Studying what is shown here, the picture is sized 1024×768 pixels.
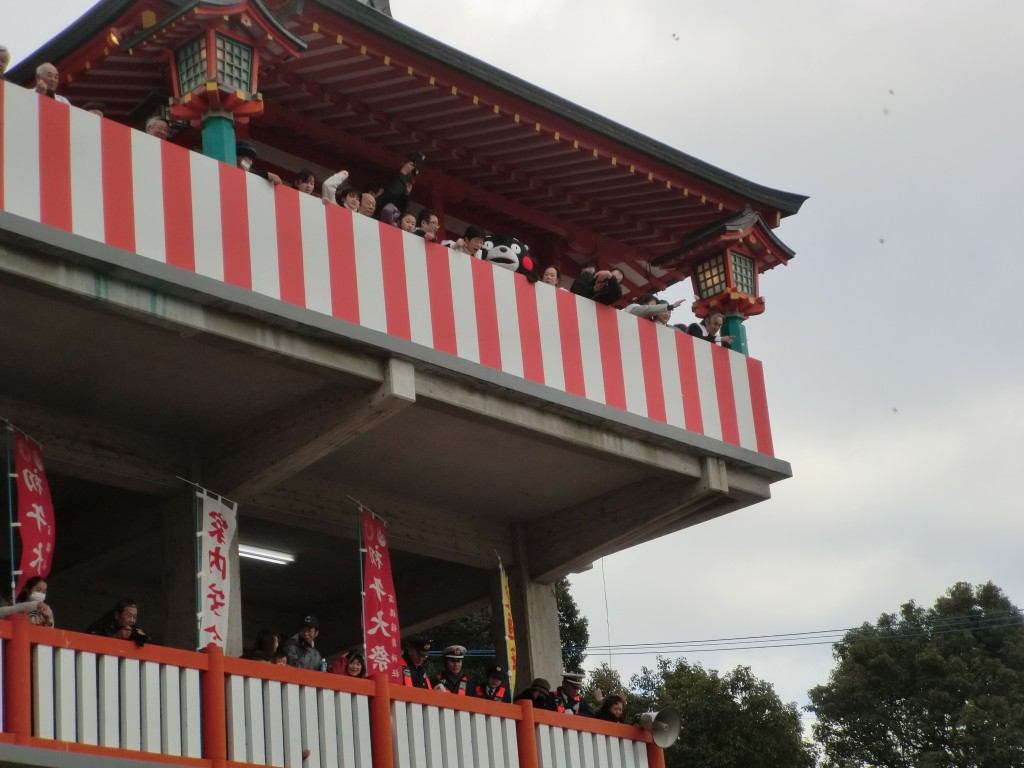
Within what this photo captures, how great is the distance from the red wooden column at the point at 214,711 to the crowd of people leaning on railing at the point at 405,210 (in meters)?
4.14

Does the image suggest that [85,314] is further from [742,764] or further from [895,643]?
[895,643]

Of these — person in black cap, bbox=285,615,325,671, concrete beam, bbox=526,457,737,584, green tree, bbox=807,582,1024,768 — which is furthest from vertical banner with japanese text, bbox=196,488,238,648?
green tree, bbox=807,582,1024,768

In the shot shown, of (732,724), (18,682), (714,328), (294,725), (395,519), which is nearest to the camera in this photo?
(18,682)

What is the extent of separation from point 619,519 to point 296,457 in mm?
4413

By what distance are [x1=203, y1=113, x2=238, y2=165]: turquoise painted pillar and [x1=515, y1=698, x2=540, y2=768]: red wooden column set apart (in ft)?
18.0

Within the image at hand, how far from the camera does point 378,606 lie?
51.6 ft

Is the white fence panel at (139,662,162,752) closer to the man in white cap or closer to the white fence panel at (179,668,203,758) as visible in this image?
the white fence panel at (179,668,203,758)

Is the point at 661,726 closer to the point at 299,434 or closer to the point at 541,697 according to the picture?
the point at 541,697

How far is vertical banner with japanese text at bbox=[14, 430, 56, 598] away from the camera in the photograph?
1309 centimetres

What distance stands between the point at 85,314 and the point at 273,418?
249 cm

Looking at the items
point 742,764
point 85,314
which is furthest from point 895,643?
point 85,314

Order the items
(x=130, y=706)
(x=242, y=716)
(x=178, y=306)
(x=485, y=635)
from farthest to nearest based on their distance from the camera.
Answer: (x=485, y=635)
(x=178, y=306)
(x=242, y=716)
(x=130, y=706)

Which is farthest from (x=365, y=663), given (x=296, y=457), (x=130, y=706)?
(x=130, y=706)

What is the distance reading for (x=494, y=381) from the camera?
1501 cm
